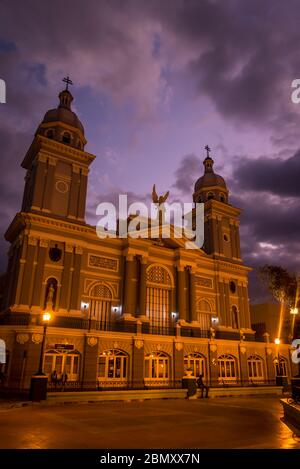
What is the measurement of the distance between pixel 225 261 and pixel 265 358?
36.6 ft

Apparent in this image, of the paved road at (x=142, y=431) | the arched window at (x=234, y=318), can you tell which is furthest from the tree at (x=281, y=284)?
the arched window at (x=234, y=318)

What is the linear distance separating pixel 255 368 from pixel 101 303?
17980mm

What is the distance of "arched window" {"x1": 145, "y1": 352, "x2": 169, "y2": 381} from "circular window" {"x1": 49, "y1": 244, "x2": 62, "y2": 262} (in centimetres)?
1104

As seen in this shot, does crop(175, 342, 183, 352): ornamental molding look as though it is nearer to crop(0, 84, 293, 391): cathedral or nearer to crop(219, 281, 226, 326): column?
crop(0, 84, 293, 391): cathedral

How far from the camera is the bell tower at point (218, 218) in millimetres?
42844

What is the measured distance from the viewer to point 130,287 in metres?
32.9

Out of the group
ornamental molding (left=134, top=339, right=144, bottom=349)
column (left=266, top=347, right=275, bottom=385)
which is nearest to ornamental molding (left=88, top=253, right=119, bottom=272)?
ornamental molding (left=134, top=339, right=144, bottom=349)

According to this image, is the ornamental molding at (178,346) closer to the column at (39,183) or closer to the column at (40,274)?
the column at (40,274)

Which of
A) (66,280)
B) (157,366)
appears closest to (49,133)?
(66,280)

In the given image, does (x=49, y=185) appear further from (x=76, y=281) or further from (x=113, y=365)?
(x=113, y=365)

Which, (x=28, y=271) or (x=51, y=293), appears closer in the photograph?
(x=51, y=293)

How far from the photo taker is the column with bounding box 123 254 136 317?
3195 centimetres
